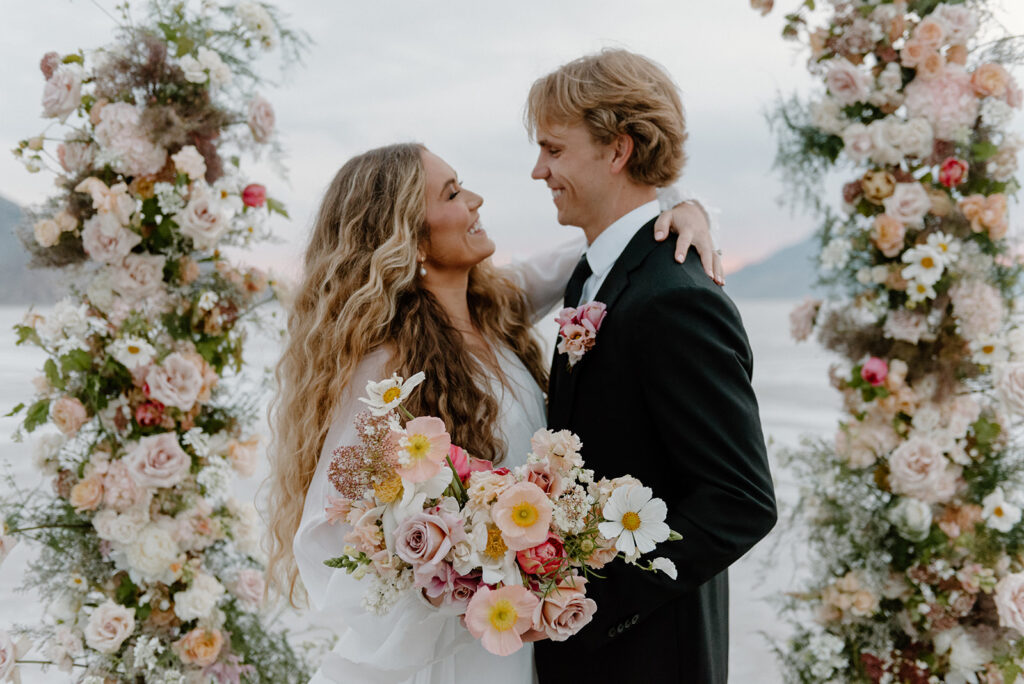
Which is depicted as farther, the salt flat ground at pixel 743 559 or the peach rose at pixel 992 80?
the peach rose at pixel 992 80

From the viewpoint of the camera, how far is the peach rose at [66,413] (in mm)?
2660

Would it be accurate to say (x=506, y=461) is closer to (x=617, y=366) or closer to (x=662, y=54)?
(x=617, y=366)

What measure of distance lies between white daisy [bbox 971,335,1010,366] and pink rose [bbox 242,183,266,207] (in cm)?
254

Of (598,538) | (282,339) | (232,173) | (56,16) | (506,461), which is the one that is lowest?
(282,339)

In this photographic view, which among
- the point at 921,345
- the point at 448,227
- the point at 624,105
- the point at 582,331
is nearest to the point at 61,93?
the point at 448,227

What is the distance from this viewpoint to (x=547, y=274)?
2648 millimetres

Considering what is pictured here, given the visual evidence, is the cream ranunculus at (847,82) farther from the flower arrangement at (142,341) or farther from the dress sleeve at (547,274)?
the flower arrangement at (142,341)

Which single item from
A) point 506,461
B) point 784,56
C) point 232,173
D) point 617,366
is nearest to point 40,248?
point 232,173

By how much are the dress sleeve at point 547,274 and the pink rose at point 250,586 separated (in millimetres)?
1341

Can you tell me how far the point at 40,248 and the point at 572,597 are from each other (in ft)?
7.56

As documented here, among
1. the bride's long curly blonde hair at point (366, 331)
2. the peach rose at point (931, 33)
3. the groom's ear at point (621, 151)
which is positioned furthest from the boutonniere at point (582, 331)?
the peach rose at point (931, 33)

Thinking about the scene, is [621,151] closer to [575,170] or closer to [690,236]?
[575,170]

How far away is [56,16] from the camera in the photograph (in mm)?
2797

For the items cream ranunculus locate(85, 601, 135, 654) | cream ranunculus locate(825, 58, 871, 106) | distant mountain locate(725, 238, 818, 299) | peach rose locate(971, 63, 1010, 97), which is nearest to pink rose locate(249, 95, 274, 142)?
cream ranunculus locate(85, 601, 135, 654)
